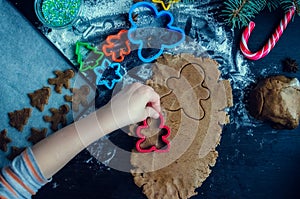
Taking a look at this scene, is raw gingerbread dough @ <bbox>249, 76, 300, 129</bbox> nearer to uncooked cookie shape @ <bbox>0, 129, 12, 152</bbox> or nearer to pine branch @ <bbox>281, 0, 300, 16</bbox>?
pine branch @ <bbox>281, 0, 300, 16</bbox>

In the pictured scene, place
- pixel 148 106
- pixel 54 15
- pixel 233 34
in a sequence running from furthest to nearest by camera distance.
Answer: pixel 233 34
pixel 54 15
pixel 148 106

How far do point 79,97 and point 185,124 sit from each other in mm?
545

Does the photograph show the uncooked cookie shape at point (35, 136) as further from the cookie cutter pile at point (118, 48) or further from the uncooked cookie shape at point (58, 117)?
the cookie cutter pile at point (118, 48)

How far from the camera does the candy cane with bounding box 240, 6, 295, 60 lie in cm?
180

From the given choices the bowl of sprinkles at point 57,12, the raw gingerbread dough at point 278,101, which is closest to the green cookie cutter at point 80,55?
the bowl of sprinkles at point 57,12

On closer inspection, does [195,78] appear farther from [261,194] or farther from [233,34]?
[261,194]

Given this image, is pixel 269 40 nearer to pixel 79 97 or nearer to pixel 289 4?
pixel 289 4

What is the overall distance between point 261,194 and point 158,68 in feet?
2.73

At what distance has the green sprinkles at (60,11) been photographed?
1.73 m

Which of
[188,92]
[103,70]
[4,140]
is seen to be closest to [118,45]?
[103,70]

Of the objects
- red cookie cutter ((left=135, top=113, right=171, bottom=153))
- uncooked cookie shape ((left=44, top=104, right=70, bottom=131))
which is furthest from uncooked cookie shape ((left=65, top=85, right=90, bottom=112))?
red cookie cutter ((left=135, top=113, right=171, bottom=153))

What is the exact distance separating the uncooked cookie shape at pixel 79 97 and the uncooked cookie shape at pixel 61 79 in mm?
50

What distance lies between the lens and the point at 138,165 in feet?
5.81

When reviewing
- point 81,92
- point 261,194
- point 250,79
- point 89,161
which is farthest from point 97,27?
point 261,194
